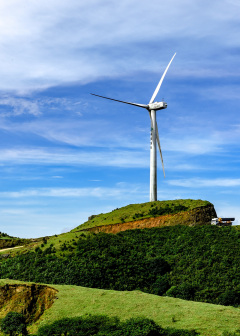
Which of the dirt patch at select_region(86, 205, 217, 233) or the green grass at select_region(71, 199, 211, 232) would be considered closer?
the dirt patch at select_region(86, 205, 217, 233)

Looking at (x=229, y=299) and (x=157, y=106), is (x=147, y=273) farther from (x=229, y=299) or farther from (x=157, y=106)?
(x=157, y=106)

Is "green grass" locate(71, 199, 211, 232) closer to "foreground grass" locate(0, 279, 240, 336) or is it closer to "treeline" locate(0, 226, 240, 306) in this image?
"treeline" locate(0, 226, 240, 306)

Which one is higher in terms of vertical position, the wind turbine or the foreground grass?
the wind turbine

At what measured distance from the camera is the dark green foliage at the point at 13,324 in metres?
26.7

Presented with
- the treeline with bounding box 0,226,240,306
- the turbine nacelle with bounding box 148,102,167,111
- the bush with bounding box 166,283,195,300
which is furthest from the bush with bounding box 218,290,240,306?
the turbine nacelle with bounding box 148,102,167,111

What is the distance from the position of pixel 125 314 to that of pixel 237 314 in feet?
25.0

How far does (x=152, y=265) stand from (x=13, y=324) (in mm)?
21692

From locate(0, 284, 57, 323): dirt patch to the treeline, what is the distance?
11361 millimetres

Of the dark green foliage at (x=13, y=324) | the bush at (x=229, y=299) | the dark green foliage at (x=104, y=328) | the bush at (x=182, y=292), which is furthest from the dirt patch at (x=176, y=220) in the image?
the dark green foliage at (x=104, y=328)

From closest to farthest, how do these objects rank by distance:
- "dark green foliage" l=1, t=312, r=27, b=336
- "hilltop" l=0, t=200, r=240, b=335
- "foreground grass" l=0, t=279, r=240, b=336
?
"foreground grass" l=0, t=279, r=240, b=336 < "dark green foliage" l=1, t=312, r=27, b=336 < "hilltop" l=0, t=200, r=240, b=335

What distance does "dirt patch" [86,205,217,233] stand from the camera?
216 ft

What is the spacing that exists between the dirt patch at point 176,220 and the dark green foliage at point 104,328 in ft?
137

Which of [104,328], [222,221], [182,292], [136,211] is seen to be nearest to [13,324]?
[104,328]

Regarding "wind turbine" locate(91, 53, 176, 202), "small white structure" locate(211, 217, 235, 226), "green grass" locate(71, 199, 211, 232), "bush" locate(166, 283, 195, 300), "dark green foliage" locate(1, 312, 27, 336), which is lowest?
"dark green foliage" locate(1, 312, 27, 336)
